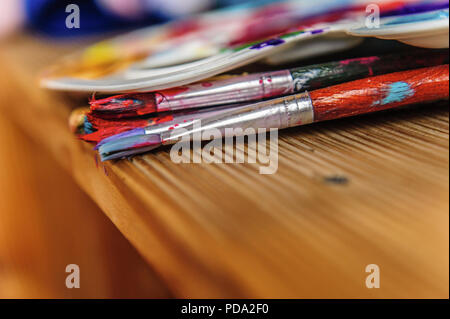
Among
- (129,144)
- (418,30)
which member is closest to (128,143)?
(129,144)

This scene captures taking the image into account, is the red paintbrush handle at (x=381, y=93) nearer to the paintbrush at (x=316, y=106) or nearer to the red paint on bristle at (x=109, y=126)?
the paintbrush at (x=316, y=106)

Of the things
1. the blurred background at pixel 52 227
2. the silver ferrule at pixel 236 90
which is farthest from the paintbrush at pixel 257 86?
the blurred background at pixel 52 227

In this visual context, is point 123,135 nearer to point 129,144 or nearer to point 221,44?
point 129,144

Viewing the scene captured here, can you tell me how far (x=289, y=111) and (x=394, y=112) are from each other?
10 centimetres

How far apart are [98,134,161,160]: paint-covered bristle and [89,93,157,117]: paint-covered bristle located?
0.08ft

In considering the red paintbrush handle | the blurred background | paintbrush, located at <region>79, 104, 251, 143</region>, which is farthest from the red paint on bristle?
the blurred background

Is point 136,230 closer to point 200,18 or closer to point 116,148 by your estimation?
point 116,148

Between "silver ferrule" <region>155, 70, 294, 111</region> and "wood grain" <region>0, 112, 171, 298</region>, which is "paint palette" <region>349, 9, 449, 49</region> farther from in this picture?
"wood grain" <region>0, 112, 171, 298</region>

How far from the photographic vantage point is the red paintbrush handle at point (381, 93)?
1.01ft

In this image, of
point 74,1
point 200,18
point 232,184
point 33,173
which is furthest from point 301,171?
point 74,1

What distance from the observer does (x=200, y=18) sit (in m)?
0.74

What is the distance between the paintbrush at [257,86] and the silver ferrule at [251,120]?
2 centimetres

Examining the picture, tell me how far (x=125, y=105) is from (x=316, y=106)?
13 cm

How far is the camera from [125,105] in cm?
31
